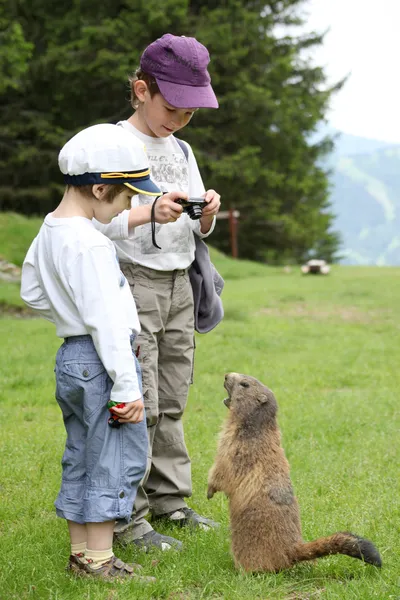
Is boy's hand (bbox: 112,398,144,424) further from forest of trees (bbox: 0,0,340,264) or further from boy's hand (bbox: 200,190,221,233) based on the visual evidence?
forest of trees (bbox: 0,0,340,264)

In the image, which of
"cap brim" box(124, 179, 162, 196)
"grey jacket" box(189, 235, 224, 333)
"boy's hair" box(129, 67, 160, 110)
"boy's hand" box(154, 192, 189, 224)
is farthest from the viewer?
"grey jacket" box(189, 235, 224, 333)

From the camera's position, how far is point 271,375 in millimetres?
7473

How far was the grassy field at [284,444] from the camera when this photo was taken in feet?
10.0

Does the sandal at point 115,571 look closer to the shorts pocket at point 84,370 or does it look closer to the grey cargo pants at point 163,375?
the grey cargo pants at point 163,375

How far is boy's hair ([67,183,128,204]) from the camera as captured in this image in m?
2.94

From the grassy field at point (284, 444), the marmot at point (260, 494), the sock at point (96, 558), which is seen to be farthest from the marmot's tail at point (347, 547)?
the sock at point (96, 558)

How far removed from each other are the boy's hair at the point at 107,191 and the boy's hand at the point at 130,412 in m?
0.76

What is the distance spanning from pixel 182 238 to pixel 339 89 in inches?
1146

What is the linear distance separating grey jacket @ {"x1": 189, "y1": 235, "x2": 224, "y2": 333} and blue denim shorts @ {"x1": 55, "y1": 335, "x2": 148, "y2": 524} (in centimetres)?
98

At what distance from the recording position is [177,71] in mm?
3426

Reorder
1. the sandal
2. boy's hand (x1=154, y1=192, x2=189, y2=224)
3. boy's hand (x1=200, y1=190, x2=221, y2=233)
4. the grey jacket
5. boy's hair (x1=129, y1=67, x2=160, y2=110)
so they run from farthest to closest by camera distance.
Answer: the grey jacket, boy's hair (x1=129, y1=67, x2=160, y2=110), boy's hand (x1=200, y1=190, x2=221, y2=233), boy's hand (x1=154, y1=192, x2=189, y2=224), the sandal

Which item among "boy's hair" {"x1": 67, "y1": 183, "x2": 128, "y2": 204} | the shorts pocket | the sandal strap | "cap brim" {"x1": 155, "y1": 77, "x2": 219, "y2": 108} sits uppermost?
"cap brim" {"x1": 155, "y1": 77, "x2": 219, "y2": 108}

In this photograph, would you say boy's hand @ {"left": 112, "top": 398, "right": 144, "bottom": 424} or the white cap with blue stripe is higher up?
the white cap with blue stripe

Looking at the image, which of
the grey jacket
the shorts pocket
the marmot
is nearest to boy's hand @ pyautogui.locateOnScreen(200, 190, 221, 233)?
the grey jacket
